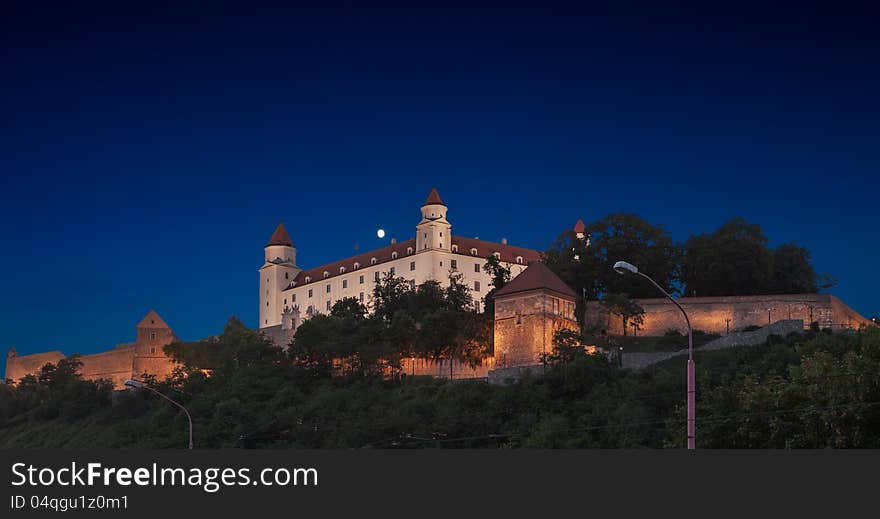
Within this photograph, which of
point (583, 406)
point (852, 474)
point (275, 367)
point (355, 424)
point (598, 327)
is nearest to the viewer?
point (852, 474)

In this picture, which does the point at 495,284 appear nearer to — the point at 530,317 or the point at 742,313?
the point at 530,317

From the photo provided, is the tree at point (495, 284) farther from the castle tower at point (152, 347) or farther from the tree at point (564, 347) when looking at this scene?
the castle tower at point (152, 347)

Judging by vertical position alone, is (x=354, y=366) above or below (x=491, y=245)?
below

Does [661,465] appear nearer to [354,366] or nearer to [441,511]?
[441,511]

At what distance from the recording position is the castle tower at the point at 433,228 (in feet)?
331

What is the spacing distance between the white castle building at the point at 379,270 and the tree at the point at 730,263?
70.3 ft

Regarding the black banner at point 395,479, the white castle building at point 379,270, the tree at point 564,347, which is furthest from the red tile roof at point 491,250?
the black banner at point 395,479

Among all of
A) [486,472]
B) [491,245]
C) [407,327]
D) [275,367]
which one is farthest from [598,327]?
[486,472]

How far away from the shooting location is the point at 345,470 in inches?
544

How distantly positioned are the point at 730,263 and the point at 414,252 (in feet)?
119

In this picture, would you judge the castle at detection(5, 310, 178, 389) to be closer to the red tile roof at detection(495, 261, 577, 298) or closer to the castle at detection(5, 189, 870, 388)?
the castle at detection(5, 189, 870, 388)

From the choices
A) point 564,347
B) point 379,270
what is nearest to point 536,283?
point 564,347

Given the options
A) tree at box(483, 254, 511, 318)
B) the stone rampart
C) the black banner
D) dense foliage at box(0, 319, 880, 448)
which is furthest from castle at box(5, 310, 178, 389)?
the black banner

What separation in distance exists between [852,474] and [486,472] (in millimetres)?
4829
